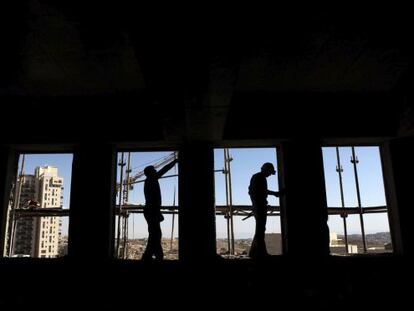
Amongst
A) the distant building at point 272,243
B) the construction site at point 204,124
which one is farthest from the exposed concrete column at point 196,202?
the distant building at point 272,243

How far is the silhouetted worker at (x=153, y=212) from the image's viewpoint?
5.95m

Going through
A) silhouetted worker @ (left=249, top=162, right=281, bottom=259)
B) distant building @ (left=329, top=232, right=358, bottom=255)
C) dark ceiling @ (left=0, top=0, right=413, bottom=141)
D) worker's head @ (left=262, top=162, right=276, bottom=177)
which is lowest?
distant building @ (left=329, top=232, right=358, bottom=255)

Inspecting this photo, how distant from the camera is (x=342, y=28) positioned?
4543mm

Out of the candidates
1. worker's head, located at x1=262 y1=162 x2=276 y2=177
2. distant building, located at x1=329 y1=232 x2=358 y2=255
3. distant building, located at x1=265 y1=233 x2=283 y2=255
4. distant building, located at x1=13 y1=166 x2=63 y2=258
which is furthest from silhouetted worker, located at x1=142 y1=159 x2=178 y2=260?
distant building, located at x1=13 y1=166 x2=63 y2=258

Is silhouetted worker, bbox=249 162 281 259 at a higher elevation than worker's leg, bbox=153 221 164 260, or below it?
higher

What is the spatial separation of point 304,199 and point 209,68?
4.00 meters

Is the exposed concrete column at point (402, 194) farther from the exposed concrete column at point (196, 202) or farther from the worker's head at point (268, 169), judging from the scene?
the exposed concrete column at point (196, 202)

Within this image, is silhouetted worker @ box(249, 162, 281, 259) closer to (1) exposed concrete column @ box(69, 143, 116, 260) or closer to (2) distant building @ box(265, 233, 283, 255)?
(1) exposed concrete column @ box(69, 143, 116, 260)

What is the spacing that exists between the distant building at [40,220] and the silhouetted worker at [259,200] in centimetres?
1771

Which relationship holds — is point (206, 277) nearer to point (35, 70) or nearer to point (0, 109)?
point (35, 70)

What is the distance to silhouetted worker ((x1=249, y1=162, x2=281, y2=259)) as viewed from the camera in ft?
20.4

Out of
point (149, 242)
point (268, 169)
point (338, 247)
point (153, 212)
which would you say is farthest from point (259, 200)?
point (338, 247)

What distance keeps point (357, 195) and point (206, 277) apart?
699 centimetres

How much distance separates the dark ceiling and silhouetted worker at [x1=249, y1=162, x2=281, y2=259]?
100 cm
